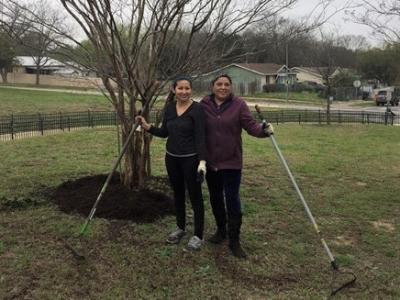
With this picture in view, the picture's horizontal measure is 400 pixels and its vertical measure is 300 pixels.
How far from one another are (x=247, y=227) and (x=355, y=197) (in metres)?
2.77

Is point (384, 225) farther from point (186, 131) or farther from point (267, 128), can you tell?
point (186, 131)

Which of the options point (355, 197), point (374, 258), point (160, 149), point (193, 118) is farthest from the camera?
point (160, 149)

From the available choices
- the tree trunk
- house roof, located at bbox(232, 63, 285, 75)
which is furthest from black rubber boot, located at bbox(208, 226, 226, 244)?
house roof, located at bbox(232, 63, 285, 75)

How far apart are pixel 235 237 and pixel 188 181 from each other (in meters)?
0.75

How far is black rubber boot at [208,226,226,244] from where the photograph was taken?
5457 millimetres

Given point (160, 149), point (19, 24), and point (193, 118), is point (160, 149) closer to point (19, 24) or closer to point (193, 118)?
point (19, 24)

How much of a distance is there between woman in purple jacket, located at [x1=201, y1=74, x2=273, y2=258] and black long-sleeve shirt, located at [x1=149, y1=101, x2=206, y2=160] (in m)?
0.13

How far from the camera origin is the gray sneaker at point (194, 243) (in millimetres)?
5211

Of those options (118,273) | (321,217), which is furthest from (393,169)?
(118,273)

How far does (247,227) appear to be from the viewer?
20.2 ft

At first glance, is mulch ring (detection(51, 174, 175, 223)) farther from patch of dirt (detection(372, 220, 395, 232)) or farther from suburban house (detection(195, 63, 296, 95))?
suburban house (detection(195, 63, 296, 95))

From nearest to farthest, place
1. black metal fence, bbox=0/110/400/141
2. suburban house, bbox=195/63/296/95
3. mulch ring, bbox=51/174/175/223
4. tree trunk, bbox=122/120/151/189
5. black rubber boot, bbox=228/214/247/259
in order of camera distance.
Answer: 1. black rubber boot, bbox=228/214/247/259
2. mulch ring, bbox=51/174/175/223
3. tree trunk, bbox=122/120/151/189
4. black metal fence, bbox=0/110/400/141
5. suburban house, bbox=195/63/296/95

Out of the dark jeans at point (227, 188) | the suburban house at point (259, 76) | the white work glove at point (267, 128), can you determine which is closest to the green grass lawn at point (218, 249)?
the dark jeans at point (227, 188)

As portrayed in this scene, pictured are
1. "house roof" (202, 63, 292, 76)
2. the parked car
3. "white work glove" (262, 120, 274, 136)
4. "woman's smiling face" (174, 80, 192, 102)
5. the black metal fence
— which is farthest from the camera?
"house roof" (202, 63, 292, 76)
